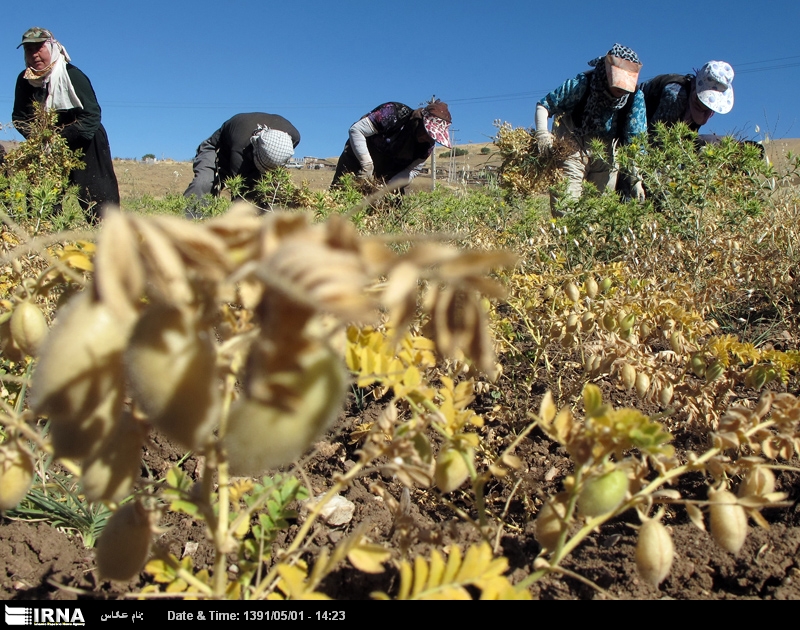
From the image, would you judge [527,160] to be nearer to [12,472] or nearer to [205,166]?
[205,166]

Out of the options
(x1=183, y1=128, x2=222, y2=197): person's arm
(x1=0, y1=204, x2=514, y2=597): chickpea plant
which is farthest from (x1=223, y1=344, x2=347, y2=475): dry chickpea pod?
(x1=183, y1=128, x2=222, y2=197): person's arm

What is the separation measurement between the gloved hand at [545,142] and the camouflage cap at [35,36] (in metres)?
3.36

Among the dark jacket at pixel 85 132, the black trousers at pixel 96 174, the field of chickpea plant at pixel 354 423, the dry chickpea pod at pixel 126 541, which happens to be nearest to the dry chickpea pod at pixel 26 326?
the field of chickpea plant at pixel 354 423

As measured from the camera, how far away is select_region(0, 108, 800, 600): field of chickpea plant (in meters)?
0.42

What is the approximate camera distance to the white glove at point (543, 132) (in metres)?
4.33

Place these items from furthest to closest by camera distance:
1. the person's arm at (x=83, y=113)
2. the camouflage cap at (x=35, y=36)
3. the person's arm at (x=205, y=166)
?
1. the person's arm at (x=205, y=166)
2. the person's arm at (x=83, y=113)
3. the camouflage cap at (x=35, y=36)

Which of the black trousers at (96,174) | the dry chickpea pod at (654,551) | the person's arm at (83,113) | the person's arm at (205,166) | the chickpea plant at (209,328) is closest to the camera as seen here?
the chickpea plant at (209,328)

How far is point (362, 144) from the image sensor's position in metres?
4.54

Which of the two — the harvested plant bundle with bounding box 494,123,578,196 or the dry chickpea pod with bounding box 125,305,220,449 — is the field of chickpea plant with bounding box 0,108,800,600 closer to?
the dry chickpea pod with bounding box 125,305,220,449

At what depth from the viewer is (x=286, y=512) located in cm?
91

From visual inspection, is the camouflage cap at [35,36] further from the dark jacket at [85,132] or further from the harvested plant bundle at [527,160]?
the harvested plant bundle at [527,160]

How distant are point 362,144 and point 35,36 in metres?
2.21

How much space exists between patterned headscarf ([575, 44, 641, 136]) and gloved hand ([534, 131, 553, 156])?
10.1 inches
